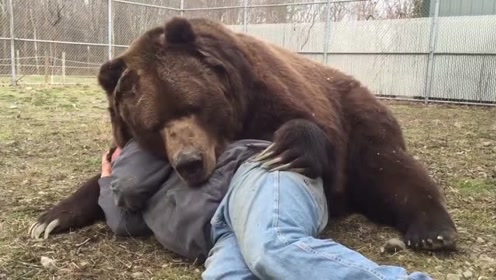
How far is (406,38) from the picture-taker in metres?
11.9

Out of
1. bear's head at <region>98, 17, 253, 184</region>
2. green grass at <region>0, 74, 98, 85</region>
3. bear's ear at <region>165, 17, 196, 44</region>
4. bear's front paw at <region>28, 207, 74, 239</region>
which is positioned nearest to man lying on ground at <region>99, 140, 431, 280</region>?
bear's head at <region>98, 17, 253, 184</region>

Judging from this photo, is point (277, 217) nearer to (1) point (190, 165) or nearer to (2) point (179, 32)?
(1) point (190, 165)

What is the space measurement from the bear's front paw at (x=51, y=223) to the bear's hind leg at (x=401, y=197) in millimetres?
1546

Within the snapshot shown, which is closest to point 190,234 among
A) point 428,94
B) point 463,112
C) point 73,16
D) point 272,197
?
point 272,197

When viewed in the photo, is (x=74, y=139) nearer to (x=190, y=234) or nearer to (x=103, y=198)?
(x=103, y=198)

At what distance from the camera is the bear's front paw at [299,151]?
2.15 m

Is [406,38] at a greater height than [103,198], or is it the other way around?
[406,38]

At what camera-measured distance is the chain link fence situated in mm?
11039

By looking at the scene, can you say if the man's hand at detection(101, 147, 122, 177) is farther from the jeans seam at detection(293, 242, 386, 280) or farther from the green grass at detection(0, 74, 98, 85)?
the green grass at detection(0, 74, 98, 85)

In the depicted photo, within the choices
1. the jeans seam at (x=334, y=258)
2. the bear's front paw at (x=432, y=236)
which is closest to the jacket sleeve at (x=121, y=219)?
the jeans seam at (x=334, y=258)

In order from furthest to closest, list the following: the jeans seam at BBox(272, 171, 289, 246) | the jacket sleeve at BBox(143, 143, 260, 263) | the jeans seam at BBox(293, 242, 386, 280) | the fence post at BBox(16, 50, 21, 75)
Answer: the fence post at BBox(16, 50, 21, 75)
the jacket sleeve at BBox(143, 143, 260, 263)
the jeans seam at BBox(272, 171, 289, 246)
the jeans seam at BBox(293, 242, 386, 280)

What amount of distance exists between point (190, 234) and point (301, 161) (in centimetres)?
55

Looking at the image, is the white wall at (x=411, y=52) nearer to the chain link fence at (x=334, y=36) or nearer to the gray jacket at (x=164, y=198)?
the chain link fence at (x=334, y=36)

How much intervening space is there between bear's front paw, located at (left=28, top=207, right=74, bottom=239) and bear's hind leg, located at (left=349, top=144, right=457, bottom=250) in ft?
5.07
